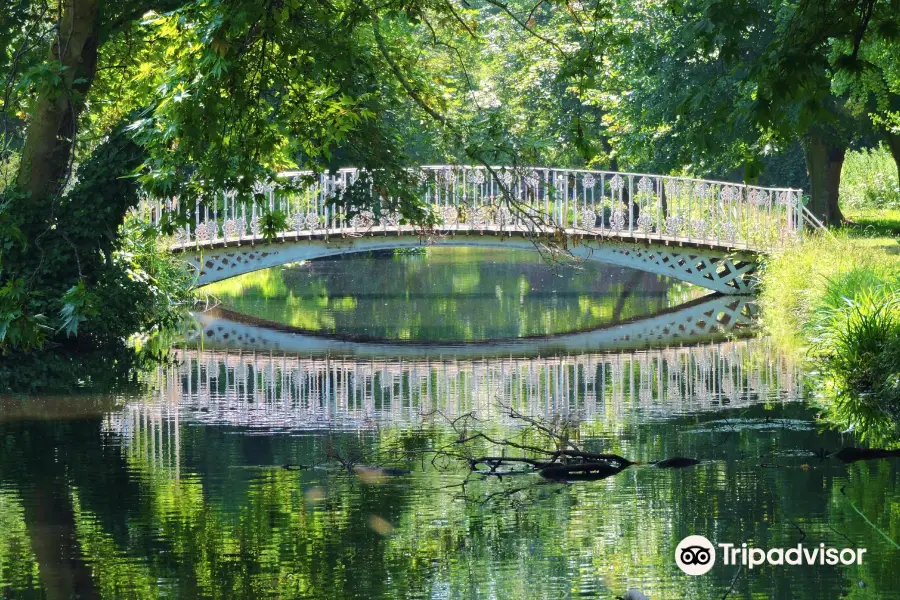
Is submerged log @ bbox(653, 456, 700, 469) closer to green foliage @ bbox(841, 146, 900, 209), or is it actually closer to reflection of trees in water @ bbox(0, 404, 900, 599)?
reflection of trees in water @ bbox(0, 404, 900, 599)

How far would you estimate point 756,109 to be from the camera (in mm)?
7160

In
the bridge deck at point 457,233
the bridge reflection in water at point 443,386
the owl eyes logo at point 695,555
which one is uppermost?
the bridge deck at point 457,233

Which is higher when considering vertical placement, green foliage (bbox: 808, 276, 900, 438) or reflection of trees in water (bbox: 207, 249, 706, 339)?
reflection of trees in water (bbox: 207, 249, 706, 339)

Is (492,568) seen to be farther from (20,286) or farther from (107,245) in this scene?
(107,245)

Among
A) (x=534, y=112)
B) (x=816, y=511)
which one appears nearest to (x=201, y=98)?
(x=816, y=511)

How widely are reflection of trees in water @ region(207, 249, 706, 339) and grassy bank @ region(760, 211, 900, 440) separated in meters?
2.97

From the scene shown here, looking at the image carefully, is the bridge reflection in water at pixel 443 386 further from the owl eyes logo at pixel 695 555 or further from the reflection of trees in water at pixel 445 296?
the owl eyes logo at pixel 695 555

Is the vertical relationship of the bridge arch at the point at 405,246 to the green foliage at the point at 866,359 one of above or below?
above

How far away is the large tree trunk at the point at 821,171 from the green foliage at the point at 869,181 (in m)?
5.92

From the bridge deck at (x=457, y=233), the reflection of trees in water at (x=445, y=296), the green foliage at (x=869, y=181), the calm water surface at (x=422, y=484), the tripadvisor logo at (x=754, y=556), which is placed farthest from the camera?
the green foliage at (x=869, y=181)

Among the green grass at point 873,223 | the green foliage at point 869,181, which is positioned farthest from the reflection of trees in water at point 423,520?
the green foliage at point 869,181

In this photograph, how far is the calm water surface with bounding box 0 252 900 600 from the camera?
7.17 metres

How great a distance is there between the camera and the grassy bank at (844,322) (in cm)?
1234

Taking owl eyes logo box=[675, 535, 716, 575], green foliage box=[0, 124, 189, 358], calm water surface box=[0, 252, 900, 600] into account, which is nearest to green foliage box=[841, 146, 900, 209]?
calm water surface box=[0, 252, 900, 600]
